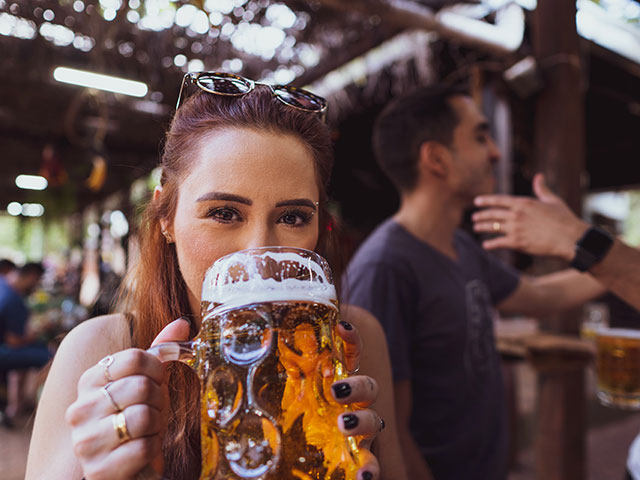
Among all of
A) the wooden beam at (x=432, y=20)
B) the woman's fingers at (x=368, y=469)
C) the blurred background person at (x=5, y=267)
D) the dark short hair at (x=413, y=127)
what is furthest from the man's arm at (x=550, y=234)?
the blurred background person at (x=5, y=267)

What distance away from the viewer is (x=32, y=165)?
393 inches

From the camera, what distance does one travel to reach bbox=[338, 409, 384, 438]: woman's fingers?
0.55m

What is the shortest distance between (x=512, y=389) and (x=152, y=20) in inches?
163

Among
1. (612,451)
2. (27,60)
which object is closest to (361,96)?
(27,60)

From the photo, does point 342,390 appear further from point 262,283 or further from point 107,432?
point 107,432

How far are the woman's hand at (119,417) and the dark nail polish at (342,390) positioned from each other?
0.77 ft

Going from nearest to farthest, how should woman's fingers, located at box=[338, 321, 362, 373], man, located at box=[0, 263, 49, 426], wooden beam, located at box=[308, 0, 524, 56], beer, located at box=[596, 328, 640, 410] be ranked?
woman's fingers, located at box=[338, 321, 362, 373] → beer, located at box=[596, 328, 640, 410] → wooden beam, located at box=[308, 0, 524, 56] → man, located at box=[0, 263, 49, 426]

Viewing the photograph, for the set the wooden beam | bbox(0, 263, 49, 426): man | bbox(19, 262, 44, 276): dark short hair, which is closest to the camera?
the wooden beam

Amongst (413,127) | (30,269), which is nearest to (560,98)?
(413,127)

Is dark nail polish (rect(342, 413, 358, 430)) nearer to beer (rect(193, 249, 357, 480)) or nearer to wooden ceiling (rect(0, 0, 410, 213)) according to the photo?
beer (rect(193, 249, 357, 480))

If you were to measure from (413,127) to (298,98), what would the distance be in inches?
53.4

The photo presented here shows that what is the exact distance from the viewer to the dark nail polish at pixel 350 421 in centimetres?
55

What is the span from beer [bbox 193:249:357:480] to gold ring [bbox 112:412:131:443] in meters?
0.09

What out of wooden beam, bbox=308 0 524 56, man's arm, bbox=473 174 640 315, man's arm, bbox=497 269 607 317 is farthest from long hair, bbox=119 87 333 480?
wooden beam, bbox=308 0 524 56
